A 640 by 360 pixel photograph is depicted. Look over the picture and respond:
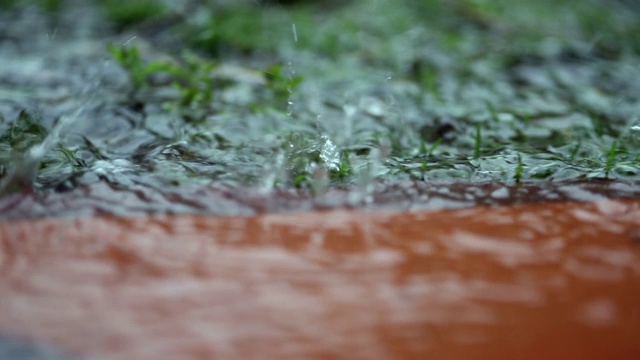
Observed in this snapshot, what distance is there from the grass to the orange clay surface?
310mm

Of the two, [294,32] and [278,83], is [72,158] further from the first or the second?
[294,32]

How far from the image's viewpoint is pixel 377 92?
2.75m

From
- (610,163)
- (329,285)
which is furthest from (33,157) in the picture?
(610,163)

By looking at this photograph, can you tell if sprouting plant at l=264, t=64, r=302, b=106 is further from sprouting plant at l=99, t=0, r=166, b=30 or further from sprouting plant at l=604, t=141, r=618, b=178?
sprouting plant at l=99, t=0, r=166, b=30

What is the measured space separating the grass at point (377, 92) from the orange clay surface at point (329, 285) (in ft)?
1.02

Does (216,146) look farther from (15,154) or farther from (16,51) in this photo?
(16,51)

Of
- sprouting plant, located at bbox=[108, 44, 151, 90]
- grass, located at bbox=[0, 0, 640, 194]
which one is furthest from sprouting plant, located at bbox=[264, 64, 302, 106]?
sprouting plant, located at bbox=[108, 44, 151, 90]

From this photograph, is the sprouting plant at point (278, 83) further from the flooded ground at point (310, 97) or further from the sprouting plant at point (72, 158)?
the sprouting plant at point (72, 158)

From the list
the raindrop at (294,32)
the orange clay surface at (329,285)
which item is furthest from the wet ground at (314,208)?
the raindrop at (294,32)

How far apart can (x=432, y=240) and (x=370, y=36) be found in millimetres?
2823

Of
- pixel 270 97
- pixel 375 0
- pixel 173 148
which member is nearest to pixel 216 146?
pixel 173 148

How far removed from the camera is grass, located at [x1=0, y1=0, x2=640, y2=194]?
172cm

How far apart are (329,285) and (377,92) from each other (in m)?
1.81

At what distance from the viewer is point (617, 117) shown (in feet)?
8.09
